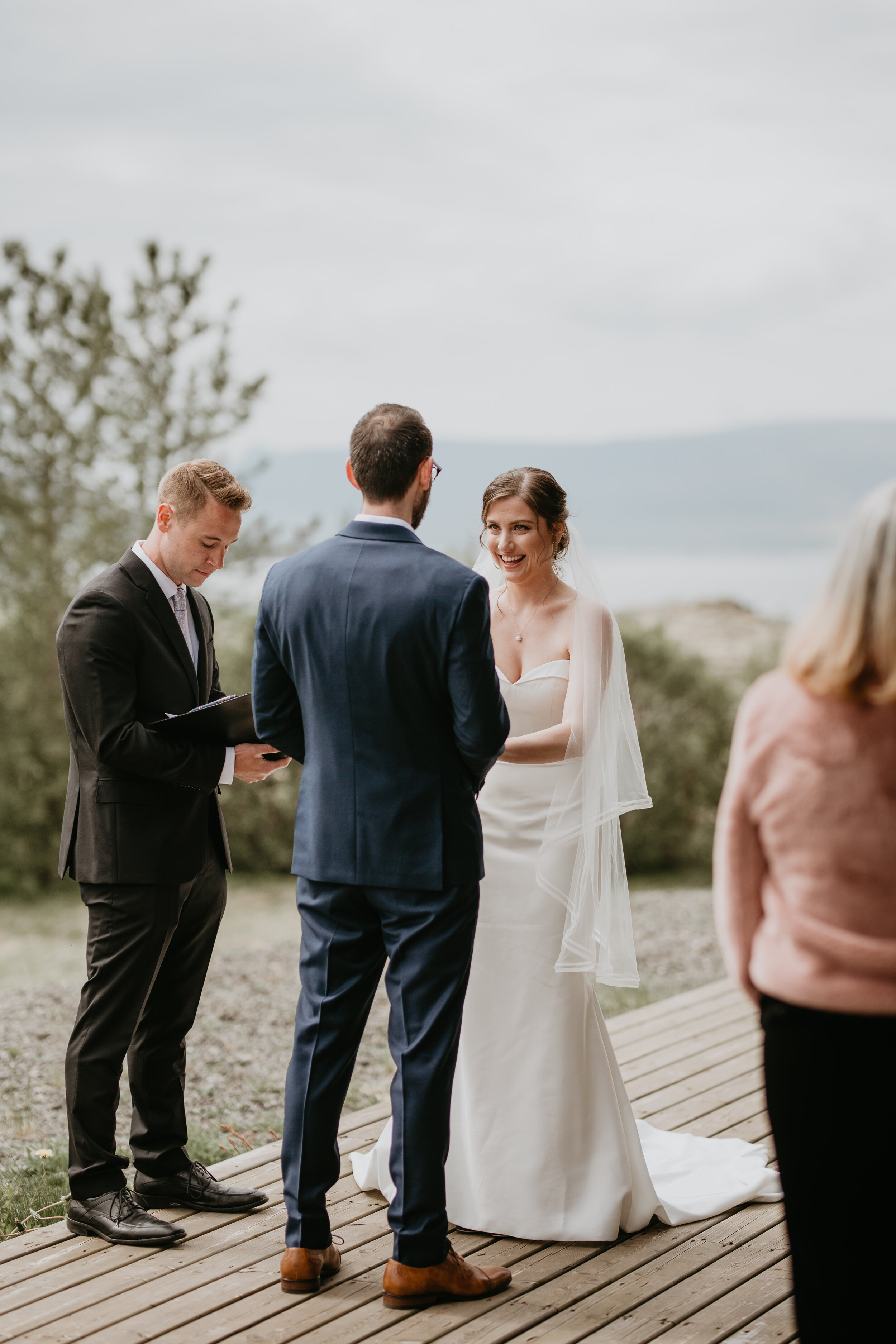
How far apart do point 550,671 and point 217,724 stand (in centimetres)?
88

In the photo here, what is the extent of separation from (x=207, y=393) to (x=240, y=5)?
378 cm

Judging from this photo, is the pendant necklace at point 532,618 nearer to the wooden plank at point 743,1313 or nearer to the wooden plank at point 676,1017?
the wooden plank at point 743,1313

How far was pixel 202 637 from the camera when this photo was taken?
10.0 ft

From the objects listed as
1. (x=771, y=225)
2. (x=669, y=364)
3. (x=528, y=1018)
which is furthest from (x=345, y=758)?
(x=669, y=364)

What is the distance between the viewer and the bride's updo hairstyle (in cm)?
300

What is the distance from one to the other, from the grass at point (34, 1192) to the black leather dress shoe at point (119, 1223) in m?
0.17

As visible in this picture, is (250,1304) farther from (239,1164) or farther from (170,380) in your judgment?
(170,380)

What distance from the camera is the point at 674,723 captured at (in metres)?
9.24

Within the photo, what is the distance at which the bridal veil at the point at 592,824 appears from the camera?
2.90m

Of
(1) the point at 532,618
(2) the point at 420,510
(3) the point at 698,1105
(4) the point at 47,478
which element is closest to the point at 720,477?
(4) the point at 47,478

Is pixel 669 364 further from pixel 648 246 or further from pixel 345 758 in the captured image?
pixel 345 758

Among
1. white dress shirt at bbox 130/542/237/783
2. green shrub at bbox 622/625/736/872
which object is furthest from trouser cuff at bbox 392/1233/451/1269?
green shrub at bbox 622/625/736/872

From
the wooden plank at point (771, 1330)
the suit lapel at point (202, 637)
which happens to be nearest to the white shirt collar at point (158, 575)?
the suit lapel at point (202, 637)

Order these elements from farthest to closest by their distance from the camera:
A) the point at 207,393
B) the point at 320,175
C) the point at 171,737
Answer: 1. the point at 320,175
2. the point at 207,393
3. the point at 171,737
